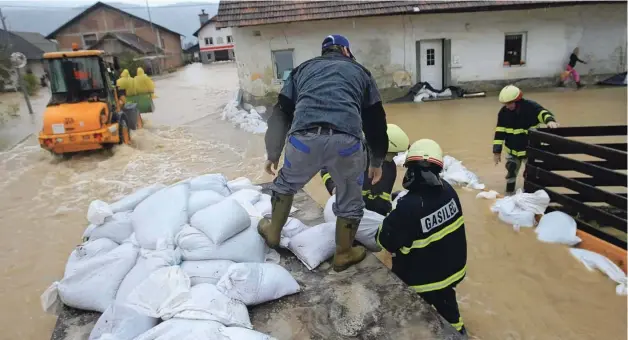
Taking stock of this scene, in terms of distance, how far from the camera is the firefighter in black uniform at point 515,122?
169 inches

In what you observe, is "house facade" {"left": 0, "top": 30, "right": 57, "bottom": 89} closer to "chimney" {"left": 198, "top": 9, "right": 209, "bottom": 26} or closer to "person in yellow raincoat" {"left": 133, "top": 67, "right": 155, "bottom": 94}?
"person in yellow raincoat" {"left": 133, "top": 67, "right": 155, "bottom": 94}

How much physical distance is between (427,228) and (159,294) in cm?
128

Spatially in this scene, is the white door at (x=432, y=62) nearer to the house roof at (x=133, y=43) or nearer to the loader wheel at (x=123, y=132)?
the loader wheel at (x=123, y=132)

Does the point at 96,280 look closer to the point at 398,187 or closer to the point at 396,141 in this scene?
the point at 396,141

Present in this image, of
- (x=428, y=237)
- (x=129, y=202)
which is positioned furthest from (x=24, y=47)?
(x=428, y=237)

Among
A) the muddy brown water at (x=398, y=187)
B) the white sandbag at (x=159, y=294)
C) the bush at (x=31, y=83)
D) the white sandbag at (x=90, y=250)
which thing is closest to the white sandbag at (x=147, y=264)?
the white sandbag at (x=159, y=294)

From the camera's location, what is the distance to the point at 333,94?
6.89 feet

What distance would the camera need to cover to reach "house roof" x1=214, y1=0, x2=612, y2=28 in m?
11.0

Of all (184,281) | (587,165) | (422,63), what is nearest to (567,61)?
(422,63)

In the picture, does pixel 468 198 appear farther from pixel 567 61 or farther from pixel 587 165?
pixel 567 61

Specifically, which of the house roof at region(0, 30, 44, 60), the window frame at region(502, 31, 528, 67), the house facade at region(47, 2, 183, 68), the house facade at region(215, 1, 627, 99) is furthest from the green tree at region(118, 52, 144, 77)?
the window frame at region(502, 31, 528, 67)

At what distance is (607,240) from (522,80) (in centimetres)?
1037

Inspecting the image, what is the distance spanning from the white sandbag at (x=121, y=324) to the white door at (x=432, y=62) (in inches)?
465

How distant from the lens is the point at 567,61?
40.6ft
